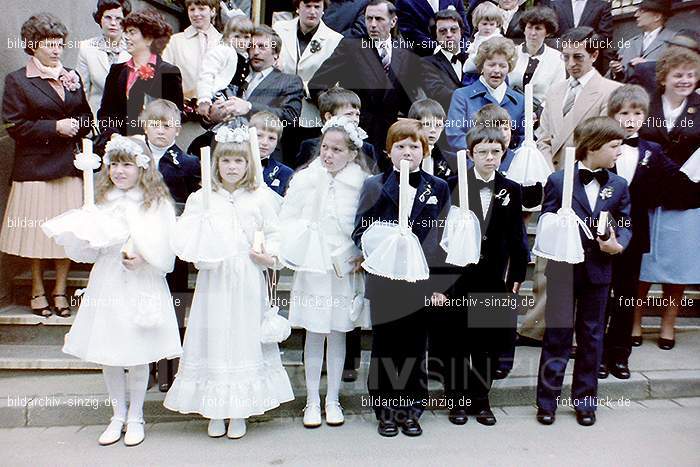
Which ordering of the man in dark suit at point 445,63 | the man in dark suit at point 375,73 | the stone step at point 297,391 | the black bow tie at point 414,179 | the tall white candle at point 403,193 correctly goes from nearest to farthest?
the tall white candle at point 403,193 < the black bow tie at point 414,179 < the stone step at point 297,391 < the man in dark suit at point 375,73 < the man in dark suit at point 445,63

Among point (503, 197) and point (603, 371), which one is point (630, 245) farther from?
point (503, 197)

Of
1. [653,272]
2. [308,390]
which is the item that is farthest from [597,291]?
[308,390]

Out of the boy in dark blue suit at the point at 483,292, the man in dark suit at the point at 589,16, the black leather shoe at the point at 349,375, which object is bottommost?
the black leather shoe at the point at 349,375

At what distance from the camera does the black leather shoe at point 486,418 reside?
151 inches

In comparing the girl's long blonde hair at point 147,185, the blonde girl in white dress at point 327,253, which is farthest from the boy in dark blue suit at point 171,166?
the blonde girl in white dress at point 327,253

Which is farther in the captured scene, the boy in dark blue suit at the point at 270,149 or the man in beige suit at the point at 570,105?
the man in beige suit at the point at 570,105

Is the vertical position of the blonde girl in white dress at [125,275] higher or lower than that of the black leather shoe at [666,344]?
higher

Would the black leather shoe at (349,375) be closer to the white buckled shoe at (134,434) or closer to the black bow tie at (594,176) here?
the white buckled shoe at (134,434)

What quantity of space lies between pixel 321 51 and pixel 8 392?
3438mm

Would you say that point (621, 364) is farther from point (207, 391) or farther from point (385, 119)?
point (207, 391)

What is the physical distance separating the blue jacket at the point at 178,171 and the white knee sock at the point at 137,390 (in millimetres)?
1144

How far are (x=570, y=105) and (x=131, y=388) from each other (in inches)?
144

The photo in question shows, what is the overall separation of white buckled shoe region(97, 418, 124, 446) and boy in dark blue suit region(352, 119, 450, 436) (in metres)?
1.52

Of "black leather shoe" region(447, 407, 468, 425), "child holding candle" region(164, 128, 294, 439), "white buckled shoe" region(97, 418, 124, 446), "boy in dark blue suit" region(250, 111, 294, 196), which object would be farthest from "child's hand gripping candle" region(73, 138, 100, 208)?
"black leather shoe" region(447, 407, 468, 425)
